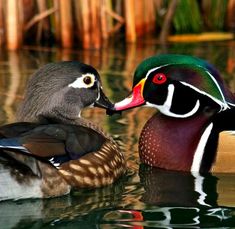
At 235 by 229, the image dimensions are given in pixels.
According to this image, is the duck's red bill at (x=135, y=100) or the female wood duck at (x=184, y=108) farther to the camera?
the duck's red bill at (x=135, y=100)

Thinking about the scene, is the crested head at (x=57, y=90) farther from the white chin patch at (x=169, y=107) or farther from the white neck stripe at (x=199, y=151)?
the white neck stripe at (x=199, y=151)

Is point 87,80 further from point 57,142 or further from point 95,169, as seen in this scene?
point 57,142

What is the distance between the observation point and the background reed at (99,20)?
29.8 ft

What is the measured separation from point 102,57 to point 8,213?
4.90 metres

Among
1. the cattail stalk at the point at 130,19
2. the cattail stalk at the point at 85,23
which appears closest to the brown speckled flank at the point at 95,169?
the cattail stalk at the point at 85,23

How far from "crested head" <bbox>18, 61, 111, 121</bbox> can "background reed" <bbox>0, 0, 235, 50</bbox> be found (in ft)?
12.3

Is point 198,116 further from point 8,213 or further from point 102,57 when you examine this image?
point 102,57

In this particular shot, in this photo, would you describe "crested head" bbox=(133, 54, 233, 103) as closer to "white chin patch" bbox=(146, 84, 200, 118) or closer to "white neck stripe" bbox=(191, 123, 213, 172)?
"white chin patch" bbox=(146, 84, 200, 118)

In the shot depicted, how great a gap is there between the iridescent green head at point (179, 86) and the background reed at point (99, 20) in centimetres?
365

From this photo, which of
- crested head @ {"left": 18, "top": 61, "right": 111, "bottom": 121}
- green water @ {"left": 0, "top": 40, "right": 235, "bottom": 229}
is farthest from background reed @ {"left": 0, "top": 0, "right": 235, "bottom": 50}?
crested head @ {"left": 18, "top": 61, "right": 111, "bottom": 121}

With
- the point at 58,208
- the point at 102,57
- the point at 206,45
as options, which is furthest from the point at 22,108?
the point at 206,45

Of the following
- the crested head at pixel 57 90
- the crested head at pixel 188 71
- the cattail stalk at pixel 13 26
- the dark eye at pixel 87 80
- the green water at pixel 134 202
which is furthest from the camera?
the cattail stalk at pixel 13 26

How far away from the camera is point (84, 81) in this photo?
5.19m

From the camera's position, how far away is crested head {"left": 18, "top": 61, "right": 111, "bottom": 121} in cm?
505
